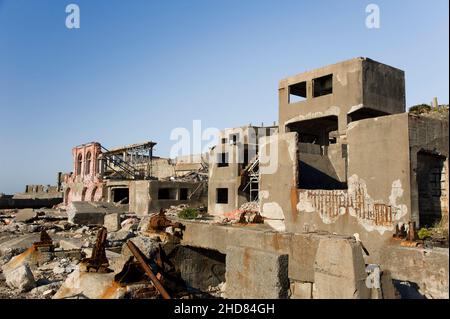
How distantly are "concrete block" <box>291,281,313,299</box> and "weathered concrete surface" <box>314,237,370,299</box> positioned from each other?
11 cm

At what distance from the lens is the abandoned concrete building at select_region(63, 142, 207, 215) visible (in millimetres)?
22766

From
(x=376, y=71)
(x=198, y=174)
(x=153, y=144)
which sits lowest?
(x=198, y=174)

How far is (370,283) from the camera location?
3.65 metres

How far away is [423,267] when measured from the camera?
189 inches

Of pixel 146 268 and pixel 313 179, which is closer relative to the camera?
pixel 146 268

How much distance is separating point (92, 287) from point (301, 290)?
2.86m

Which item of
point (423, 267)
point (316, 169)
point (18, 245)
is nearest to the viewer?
point (423, 267)

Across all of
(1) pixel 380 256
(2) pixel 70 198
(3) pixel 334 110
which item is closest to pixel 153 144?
(2) pixel 70 198

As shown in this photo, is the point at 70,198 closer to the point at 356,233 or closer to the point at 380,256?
the point at 356,233

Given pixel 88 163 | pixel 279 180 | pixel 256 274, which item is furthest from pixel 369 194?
pixel 88 163

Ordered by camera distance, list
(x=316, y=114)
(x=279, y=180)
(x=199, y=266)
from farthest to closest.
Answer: (x=316, y=114) < (x=279, y=180) < (x=199, y=266)

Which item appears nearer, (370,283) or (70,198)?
(370,283)

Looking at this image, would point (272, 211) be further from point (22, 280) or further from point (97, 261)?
point (22, 280)

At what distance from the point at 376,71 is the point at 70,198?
2699 centimetres
